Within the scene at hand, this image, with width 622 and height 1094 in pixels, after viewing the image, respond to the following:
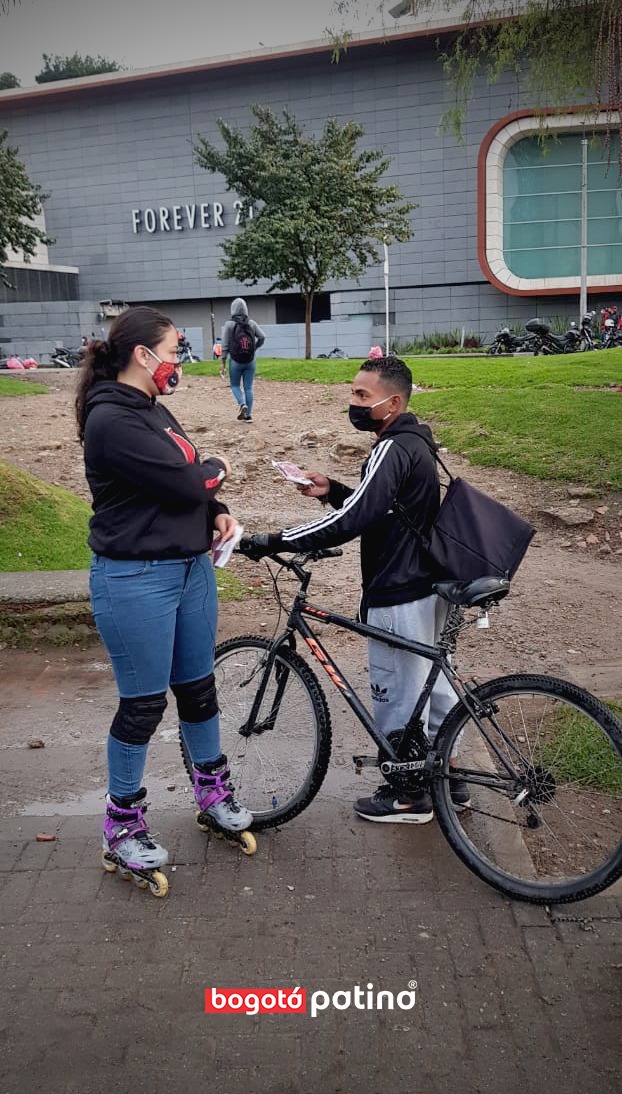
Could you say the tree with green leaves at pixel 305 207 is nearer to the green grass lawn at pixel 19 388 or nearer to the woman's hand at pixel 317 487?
the green grass lawn at pixel 19 388

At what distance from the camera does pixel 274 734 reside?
3.97m

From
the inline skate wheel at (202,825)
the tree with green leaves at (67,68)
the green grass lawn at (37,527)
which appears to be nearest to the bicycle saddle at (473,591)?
the inline skate wheel at (202,825)

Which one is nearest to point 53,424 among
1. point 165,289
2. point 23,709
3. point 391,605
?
point 23,709

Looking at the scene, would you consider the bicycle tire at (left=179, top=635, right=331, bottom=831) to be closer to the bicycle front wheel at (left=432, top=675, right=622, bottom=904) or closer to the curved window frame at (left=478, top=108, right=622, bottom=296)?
the bicycle front wheel at (left=432, top=675, right=622, bottom=904)

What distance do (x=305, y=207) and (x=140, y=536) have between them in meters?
25.8

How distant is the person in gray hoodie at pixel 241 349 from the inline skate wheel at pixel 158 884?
11197 mm

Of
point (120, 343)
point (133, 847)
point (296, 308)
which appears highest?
point (296, 308)

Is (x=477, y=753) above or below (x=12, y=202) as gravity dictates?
below

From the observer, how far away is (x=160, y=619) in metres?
3.37

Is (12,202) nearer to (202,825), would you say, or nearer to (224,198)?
(224,198)

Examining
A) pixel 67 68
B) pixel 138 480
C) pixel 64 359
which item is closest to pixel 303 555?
pixel 138 480

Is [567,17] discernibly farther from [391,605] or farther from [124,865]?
[124,865]

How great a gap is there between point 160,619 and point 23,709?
232 centimetres

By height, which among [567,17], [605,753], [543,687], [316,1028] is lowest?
[316,1028]
